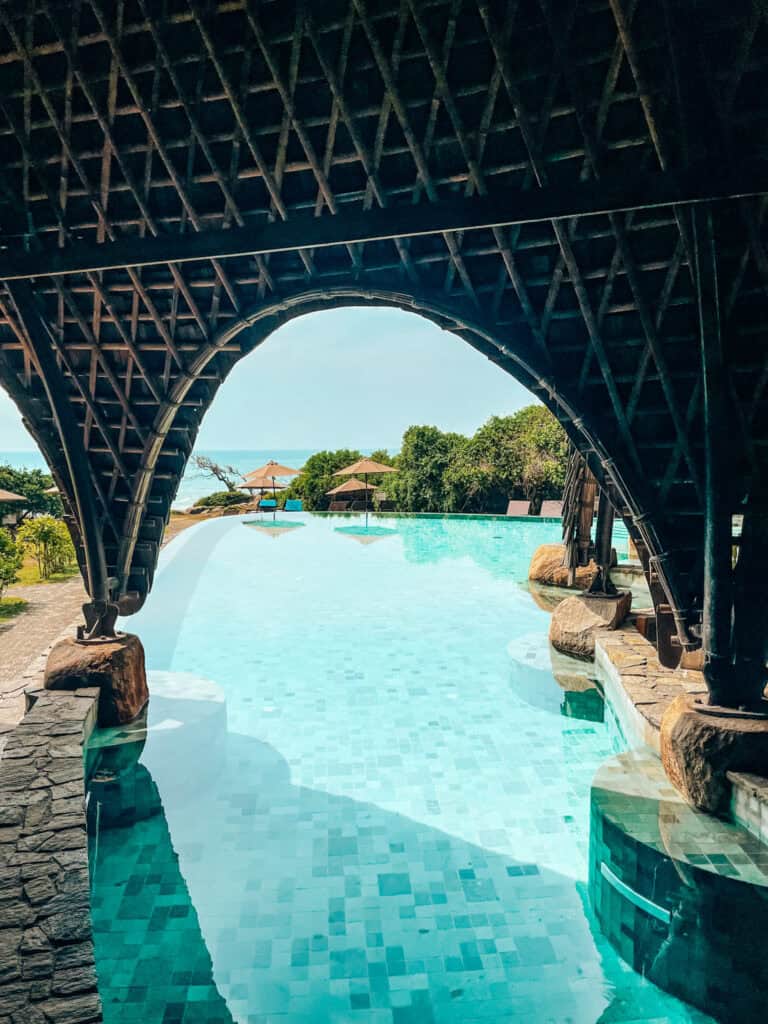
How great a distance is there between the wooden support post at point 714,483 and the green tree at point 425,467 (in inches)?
717

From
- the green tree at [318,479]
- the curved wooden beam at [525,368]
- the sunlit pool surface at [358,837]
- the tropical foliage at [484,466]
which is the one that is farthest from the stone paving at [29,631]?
the tropical foliage at [484,466]

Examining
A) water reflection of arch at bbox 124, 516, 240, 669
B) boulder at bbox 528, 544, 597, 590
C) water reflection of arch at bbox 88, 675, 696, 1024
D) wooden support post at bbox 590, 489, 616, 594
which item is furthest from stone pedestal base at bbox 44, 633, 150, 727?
boulder at bbox 528, 544, 597, 590

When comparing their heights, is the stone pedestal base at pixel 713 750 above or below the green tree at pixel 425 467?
below

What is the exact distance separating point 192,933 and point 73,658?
3459mm

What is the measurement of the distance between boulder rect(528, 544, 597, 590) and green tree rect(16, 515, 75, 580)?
9556mm

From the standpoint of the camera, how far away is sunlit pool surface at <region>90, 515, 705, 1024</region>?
3.29 meters

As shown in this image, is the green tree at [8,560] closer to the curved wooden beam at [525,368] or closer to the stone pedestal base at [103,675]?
the stone pedestal base at [103,675]

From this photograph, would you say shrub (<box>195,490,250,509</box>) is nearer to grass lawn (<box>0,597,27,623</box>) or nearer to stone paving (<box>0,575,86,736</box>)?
stone paving (<box>0,575,86,736</box>)

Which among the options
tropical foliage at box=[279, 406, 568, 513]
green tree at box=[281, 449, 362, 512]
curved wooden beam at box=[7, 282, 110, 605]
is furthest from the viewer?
green tree at box=[281, 449, 362, 512]

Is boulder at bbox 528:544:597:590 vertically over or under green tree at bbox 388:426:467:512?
under

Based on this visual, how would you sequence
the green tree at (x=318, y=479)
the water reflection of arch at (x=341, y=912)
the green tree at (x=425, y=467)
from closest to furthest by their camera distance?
the water reflection of arch at (x=341, y=912) < the green tree at (x=425, y=467) < the green tree at (x=318, y=479)

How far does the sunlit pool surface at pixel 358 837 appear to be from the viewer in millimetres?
3287

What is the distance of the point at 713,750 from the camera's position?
4625mm

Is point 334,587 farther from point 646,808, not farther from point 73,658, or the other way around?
point 646,808
